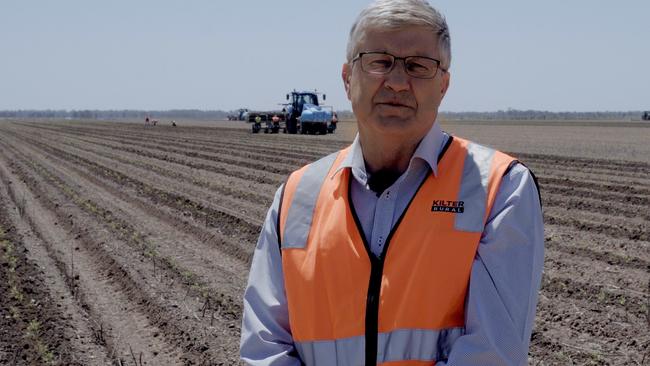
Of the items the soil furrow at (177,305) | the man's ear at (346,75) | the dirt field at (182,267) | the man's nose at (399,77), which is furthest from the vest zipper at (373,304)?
the soil furrow at (177,305)

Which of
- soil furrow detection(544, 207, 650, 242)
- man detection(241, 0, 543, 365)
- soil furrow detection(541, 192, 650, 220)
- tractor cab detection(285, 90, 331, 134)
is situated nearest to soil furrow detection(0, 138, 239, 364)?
man detection(241, 0, 543, 365)

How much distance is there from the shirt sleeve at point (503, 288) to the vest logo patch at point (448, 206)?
8 centimetres

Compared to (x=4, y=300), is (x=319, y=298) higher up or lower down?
higher up

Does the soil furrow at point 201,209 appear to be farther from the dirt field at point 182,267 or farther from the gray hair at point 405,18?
the gray hair at point 405,18

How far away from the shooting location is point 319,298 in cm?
195

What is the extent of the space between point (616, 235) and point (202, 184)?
7.88 meters

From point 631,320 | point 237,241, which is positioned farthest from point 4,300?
point 631,320

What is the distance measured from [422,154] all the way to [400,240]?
26 centimetres

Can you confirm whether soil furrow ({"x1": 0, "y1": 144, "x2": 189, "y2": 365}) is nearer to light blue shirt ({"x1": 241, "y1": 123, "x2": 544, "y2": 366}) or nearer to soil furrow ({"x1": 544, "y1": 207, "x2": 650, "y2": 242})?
light blue shirt ({"x1": 241, "y1": 123, "x2": 544, "y2": 366})

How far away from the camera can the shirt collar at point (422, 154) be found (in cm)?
199

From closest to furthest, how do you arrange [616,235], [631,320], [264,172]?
[631,320] → [616,235] → [264,172]

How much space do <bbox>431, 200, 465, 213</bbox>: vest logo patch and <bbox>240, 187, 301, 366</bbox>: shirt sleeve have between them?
497mm

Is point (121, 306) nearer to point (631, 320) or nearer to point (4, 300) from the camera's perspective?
point (4, 300)

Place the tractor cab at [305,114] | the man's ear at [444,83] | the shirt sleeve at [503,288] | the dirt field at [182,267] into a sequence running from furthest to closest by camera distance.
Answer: the tractor cab at [305,114] < the dirt field at [182,267] < the man's ear at [444,83] < the shirt sleeve at [503,288]
